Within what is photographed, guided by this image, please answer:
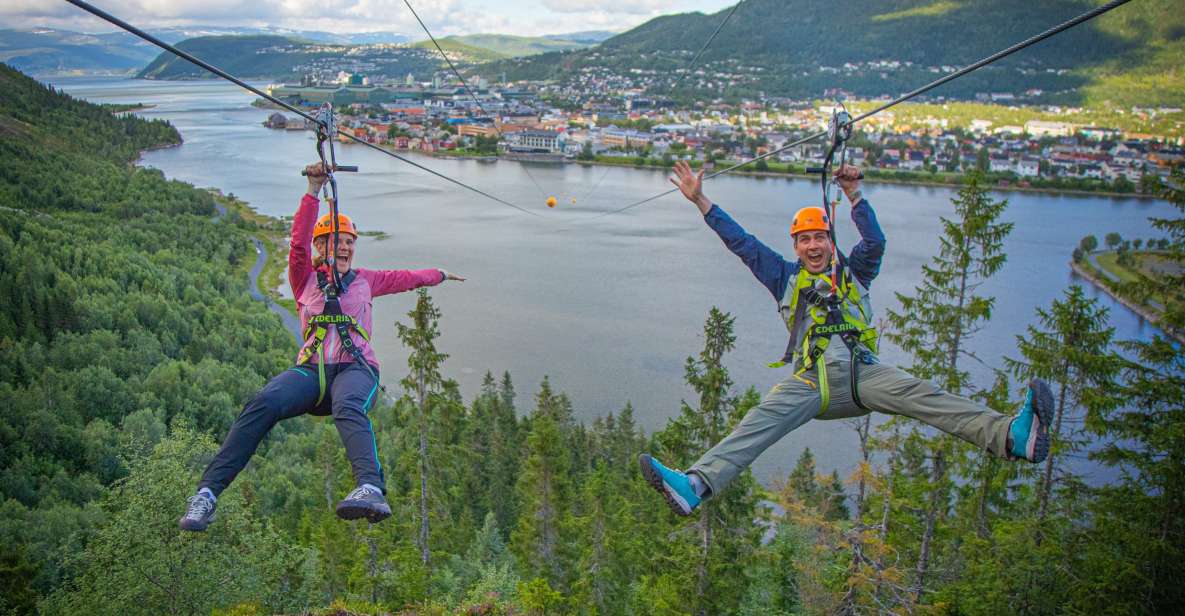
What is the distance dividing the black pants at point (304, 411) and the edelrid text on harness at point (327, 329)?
5 centimetres

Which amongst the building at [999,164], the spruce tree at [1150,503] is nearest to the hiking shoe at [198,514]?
the spruce tree at [1150,503]

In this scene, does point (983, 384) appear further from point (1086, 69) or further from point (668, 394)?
point (1086, 69)

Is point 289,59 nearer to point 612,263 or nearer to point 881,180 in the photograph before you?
point 881,180

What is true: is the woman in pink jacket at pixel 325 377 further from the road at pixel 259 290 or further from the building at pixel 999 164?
the building at pixel 999 164

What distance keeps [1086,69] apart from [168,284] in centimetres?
11294

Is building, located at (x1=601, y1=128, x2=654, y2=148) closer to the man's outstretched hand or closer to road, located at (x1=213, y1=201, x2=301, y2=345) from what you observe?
road, located at (x1=213, y1=201, x2=301, y2=345)

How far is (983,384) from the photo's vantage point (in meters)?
18.9

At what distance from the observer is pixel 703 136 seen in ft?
197

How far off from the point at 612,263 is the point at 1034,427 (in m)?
27.6

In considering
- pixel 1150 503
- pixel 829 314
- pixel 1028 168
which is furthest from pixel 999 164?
pixel 829 314

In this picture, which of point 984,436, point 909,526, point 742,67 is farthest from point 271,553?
point 742,67

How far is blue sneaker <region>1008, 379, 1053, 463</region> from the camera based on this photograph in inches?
101

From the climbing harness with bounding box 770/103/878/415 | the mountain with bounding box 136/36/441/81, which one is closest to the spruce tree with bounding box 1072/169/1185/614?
the climbing harness with bounding box 770/103/878/415

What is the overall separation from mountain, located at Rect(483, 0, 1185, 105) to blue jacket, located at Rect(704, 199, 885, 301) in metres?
77.2
